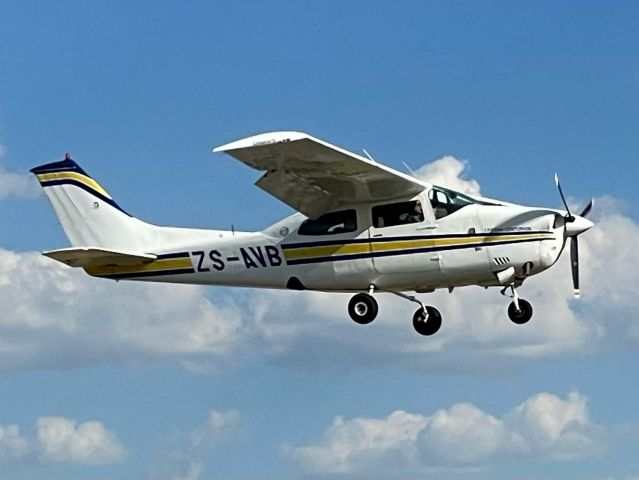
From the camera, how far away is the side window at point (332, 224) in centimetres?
2891

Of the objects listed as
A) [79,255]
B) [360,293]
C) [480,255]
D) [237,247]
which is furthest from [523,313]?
[79,255]

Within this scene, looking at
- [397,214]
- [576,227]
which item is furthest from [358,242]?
[576,227]

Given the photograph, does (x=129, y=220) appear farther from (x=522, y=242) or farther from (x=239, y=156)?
(x=522, y=242)

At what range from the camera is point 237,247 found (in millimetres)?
29969

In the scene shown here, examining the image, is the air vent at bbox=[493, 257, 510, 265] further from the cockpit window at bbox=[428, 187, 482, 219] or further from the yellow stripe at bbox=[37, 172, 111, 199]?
the yellow stripe at bbox=[37, 172, 111, 199]

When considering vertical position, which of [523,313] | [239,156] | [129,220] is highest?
[129,220]

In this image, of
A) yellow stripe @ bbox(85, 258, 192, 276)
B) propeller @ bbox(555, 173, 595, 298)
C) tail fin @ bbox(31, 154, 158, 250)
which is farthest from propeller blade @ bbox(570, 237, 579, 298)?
tail fin @ bbox(31, 154, 158, 250)

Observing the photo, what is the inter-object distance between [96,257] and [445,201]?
7519 millimetres

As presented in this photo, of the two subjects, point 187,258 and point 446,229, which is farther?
point 187,258

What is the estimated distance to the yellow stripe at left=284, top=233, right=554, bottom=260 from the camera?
27.8 metres

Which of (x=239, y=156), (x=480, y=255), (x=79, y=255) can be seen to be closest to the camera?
(x=239, y=156)

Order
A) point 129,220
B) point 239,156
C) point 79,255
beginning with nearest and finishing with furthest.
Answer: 1. point 239,156
2. point 79,255
3. point 129,220

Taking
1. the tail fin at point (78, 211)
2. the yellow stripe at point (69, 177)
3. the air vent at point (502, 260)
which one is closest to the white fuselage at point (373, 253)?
the air vent at point (502, 260)

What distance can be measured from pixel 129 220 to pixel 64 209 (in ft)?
5.12
